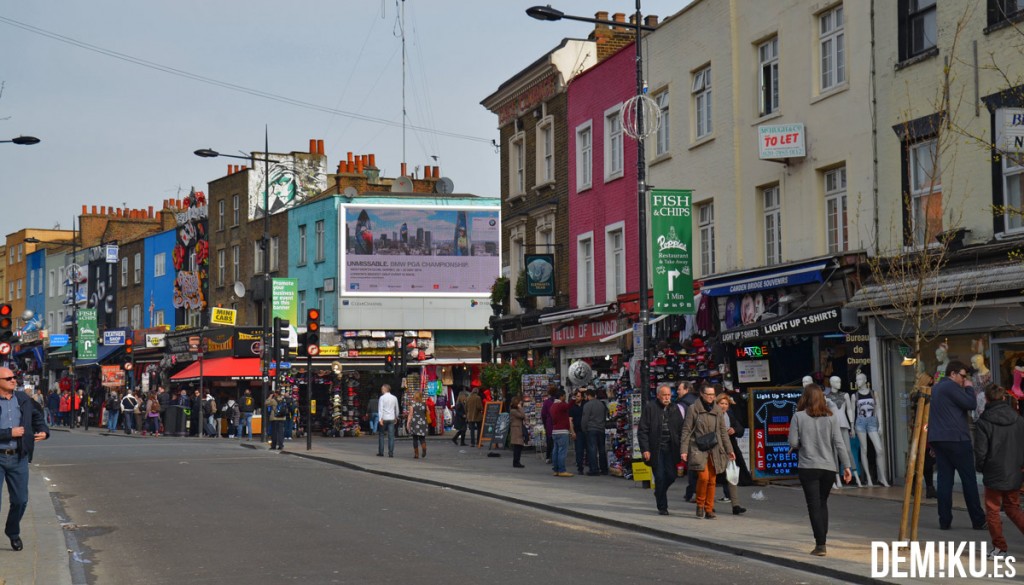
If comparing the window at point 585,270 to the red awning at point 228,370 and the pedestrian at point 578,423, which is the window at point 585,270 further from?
the red awning at point 228,370

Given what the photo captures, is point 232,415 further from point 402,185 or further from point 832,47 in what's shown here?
point 832,47

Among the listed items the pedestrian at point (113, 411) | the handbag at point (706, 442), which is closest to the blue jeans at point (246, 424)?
the pedestrian at point (113, 411)

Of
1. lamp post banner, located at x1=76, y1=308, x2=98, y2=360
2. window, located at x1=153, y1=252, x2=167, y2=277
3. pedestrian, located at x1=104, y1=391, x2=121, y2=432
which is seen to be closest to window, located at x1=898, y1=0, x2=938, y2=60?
pedestrian, located at x1=104, y1=391, x2=121, y2=432

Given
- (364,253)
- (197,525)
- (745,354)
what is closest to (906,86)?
(745,354)

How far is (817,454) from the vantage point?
12898 millimetres

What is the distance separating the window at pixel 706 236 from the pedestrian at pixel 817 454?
48.0 feet

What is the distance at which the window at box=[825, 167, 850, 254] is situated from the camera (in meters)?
23.0

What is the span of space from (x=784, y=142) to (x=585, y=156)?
11.0 metres

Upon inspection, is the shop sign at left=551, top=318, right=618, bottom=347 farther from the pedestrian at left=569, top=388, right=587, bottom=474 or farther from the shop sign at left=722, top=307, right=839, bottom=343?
the shop sign at left=722, top=307, right=839, bottom=343

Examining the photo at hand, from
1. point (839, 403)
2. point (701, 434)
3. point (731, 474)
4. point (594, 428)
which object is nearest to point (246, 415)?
point (594, 428)

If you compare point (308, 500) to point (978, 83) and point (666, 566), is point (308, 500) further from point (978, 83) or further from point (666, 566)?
point (978, 83)

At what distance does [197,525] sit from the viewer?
52.3 ft

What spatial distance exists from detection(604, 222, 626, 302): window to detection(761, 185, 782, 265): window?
651 centimetres

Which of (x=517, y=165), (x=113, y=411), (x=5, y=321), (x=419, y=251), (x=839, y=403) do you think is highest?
(x=517, y=165)
